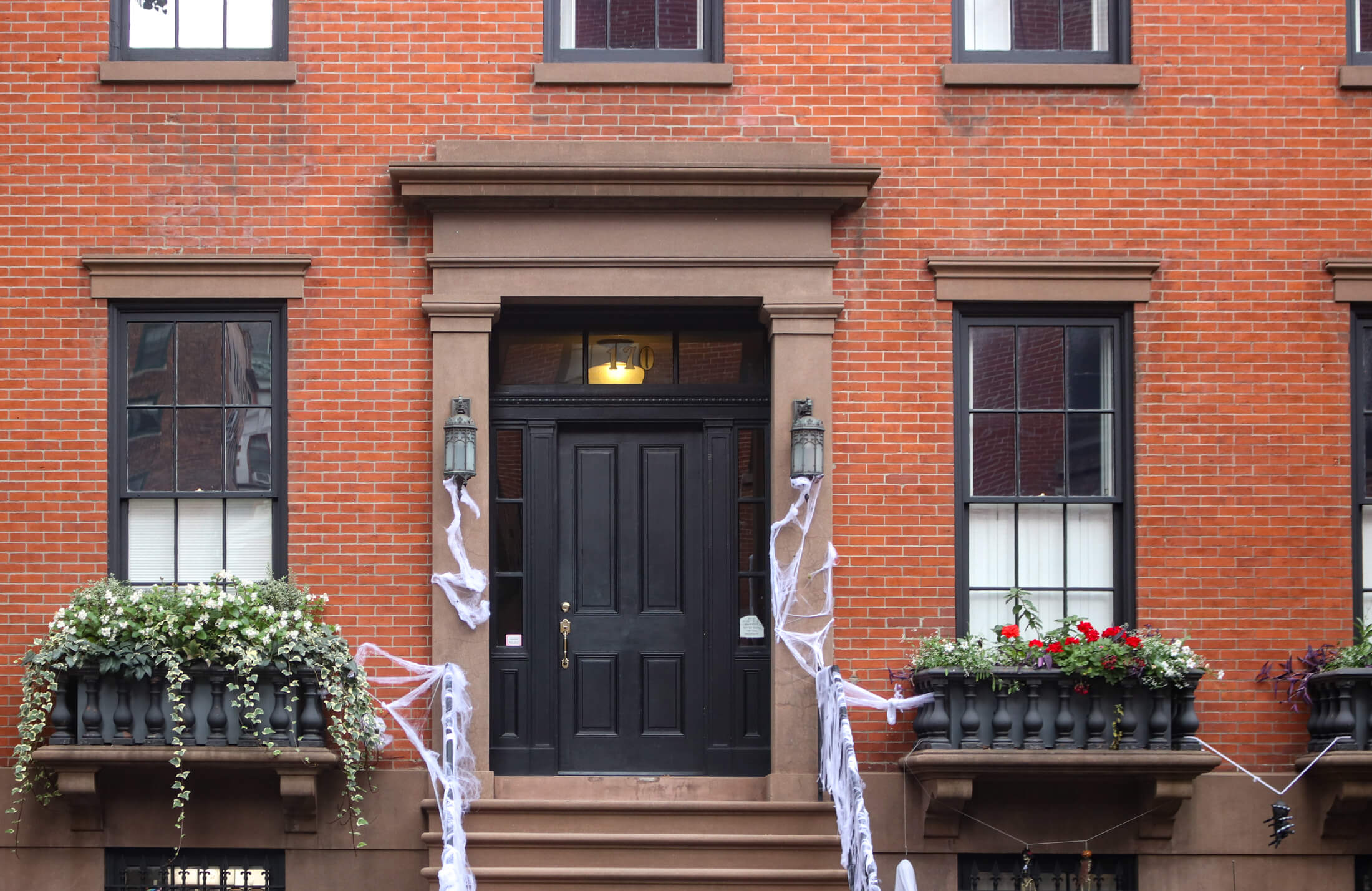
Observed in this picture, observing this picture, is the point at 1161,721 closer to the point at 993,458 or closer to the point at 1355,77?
the point at 993,458

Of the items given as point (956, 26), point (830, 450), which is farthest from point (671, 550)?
point (956, 26)

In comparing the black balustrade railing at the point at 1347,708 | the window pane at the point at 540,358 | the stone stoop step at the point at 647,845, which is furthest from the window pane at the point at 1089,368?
the window pane at the point at 540,358

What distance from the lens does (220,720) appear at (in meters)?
8.18

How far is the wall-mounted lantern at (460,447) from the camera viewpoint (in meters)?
8.52

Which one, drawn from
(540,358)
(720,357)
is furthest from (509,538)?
(720,357)

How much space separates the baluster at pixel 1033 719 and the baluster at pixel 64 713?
17.7 feet

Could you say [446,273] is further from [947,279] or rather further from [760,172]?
[947,279]

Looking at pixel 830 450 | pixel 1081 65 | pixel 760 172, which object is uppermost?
pixel 1081 65

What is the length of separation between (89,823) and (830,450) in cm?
487

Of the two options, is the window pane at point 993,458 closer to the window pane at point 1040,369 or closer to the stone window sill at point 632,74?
the window pane at point 1040,369

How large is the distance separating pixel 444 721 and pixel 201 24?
4.60 meters

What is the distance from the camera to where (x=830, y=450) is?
8.83m

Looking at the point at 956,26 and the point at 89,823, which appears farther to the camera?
the point at 956,26

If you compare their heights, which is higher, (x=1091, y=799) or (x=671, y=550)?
(x=671, y=550)
